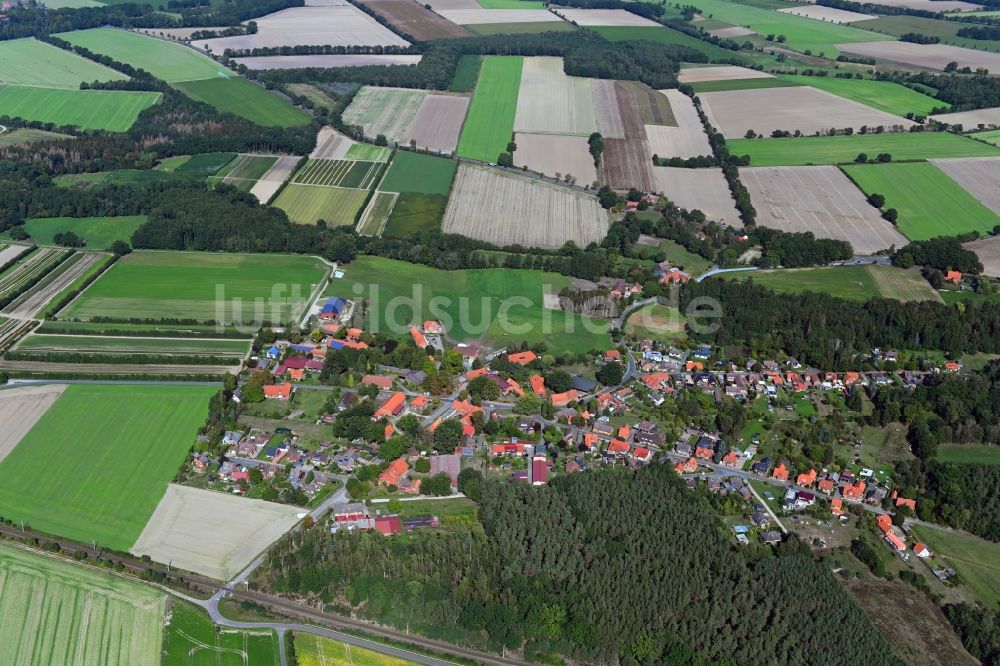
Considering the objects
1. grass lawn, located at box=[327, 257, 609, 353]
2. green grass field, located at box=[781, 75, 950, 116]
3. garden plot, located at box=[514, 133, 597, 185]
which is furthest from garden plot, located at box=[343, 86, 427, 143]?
green grass field, located at box=[781, 75, 950, 116]

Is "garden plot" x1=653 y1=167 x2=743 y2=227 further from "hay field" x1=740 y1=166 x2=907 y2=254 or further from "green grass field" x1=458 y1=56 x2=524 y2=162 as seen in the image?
"green grass field" x1=458 y1=56 x2=524 y2=162

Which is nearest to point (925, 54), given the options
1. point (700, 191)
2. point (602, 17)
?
point (602, 17)

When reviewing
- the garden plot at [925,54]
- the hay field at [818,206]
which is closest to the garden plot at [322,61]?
the hay field at [818,206]

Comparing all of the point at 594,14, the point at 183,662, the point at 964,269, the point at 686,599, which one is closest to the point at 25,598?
the point at 183,662

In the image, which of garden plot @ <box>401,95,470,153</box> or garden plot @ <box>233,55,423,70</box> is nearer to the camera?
garden plot @ <box>401,95,470,153</box>

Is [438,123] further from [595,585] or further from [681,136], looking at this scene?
[595,585]

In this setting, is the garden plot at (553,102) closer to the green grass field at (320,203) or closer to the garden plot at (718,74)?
the garden plot at (718,74)
